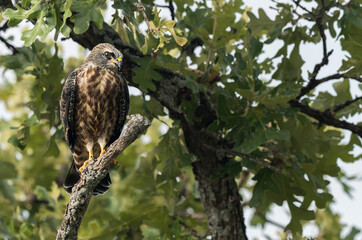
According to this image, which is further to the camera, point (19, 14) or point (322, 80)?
point (322, 80)

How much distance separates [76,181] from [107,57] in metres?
1.01

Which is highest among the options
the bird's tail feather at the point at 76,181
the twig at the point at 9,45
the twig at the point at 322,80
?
the twig at the point at 9,45

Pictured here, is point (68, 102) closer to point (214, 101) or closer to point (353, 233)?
point (214, 101)

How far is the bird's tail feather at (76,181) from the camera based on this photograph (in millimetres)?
4004

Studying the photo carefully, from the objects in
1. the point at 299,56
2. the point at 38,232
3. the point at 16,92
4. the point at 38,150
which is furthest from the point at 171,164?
the point at 16,92

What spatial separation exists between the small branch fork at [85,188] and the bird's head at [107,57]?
98cm

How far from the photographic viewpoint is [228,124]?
4328 millimetres

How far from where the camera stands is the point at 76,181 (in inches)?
168

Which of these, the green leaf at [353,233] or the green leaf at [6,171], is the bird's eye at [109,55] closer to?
the green leaf at [6,171]

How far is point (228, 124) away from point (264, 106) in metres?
0.32

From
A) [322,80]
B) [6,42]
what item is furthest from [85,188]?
[6,42]

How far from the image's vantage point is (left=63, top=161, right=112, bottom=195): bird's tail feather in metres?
4.00

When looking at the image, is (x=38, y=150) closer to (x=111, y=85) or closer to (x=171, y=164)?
(x=171, y=164)

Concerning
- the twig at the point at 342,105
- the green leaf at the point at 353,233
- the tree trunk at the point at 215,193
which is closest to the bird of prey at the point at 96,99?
the tree trunk at the point at 215,193
